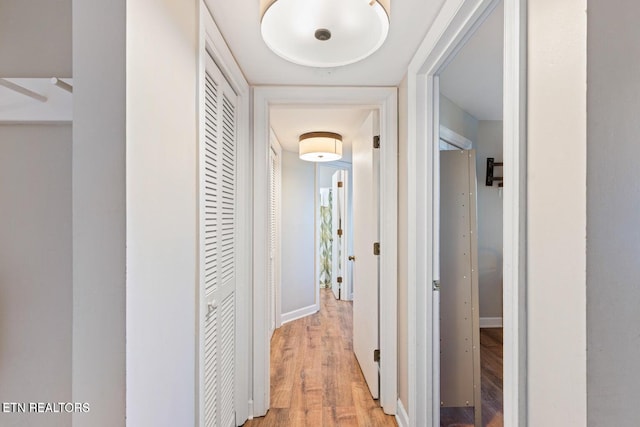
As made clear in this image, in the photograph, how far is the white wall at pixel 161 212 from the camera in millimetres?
744

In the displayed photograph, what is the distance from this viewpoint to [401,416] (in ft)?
6.23

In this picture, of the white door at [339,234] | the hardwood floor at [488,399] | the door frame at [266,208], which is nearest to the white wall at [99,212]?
the door frame at [266,208]

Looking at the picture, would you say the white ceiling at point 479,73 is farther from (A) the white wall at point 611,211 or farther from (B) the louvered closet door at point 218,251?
(B) the louvered closet door at point 218,251

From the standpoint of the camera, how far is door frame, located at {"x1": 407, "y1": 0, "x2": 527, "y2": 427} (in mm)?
804

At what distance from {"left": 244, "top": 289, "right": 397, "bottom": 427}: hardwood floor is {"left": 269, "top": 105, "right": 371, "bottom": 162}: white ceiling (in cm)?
213

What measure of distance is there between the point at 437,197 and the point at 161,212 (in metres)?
1.36

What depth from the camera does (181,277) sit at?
1.04 meters

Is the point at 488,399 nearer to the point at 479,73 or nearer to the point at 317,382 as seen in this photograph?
the point at 317,382

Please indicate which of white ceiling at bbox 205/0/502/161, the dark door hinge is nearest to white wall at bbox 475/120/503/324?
white ceiling at bbox 205/0/502/161

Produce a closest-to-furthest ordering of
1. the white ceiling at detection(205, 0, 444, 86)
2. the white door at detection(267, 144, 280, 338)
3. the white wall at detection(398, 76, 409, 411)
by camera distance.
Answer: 1. the white ceiling at detection(205, 0, 444, 86)
2. the white wall at detection(398, 76, 409, 411)
3. the white door at detection(267, 144, 280, 338)

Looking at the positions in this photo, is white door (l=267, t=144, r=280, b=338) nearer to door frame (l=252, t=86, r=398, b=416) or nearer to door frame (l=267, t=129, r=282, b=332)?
door frame (l=267, t=129, r=282, b=332)

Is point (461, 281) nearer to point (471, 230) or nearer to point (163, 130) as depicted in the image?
point (471, 230)

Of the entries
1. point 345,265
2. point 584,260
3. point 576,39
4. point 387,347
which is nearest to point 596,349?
point 584,260

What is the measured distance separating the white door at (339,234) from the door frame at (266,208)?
2.76 m
